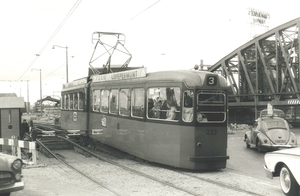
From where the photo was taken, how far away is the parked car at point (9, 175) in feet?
22.4

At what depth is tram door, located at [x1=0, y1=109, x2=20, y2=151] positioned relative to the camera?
1563 cm

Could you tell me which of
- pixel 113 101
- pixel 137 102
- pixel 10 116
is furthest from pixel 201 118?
pixel 10 116

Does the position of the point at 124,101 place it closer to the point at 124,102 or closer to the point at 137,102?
the point at 124,102

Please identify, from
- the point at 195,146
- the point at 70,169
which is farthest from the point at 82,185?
the point at 195,146

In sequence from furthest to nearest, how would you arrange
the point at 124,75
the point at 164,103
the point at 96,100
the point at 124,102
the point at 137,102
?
the point at 96,100 → the point at 124,75 → the point at 124,102 → the point at 137,102 → the point at 164,103

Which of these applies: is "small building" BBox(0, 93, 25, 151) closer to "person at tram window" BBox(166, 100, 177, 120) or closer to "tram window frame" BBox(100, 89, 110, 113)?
"tram window frame" BBox(100, 89, 110, 113)

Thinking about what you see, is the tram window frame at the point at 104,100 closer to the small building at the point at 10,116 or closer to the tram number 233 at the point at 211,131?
the small building at the point at 10,116

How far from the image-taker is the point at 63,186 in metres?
8.96

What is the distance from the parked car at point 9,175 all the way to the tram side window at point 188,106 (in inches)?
197

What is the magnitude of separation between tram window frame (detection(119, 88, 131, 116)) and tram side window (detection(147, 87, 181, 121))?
1.36m

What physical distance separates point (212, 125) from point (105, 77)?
18.6ft

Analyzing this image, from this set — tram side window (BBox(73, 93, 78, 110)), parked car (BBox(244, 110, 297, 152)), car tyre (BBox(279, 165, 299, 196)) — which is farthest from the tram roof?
tram side window (BBox(73, 93, 78, 110))

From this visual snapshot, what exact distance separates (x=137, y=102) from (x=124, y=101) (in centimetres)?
100

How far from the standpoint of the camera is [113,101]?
1428 cm
